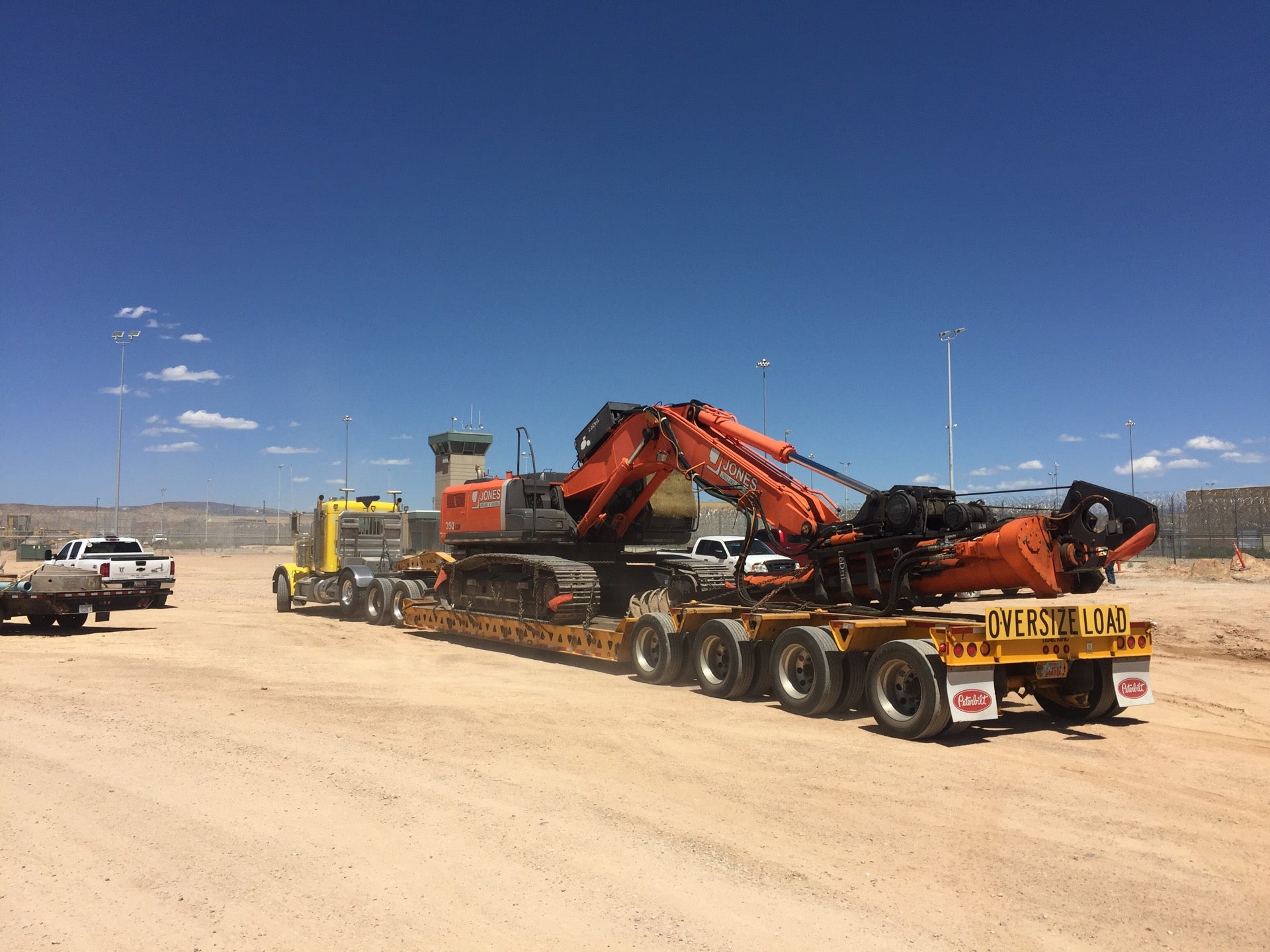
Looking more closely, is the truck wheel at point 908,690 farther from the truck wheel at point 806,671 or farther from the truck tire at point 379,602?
the truck tire at point 379,602

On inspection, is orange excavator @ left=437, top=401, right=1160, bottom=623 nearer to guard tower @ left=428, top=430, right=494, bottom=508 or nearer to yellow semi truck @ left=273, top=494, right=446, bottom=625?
yellow semi truck @ left=273, top=494, right=446, bottom=625

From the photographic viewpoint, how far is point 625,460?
530 inches

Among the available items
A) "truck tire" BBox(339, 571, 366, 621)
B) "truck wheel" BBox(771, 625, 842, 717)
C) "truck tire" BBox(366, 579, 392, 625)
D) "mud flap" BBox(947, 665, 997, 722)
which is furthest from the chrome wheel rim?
"truck tire" BBox(339, 571, 366, 621)

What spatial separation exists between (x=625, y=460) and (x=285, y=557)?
61.4 metres

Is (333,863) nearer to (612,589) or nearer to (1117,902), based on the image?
(1117,902)

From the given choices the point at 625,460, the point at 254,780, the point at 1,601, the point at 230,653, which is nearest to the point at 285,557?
the point at 1,601

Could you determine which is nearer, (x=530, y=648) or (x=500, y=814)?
(x=500, y=814)

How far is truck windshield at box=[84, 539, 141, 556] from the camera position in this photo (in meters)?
22.6

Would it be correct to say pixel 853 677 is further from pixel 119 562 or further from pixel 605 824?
pixel 119 562

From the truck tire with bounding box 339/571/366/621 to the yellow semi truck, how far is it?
15mm

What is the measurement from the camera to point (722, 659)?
10.9 metres

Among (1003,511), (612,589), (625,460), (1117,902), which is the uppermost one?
(625,460)

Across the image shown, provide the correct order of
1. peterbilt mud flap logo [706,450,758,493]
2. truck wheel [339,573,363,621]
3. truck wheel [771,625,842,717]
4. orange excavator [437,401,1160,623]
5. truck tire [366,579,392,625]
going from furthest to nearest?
truck wheel [339,573,363,621] → truck tire [366,579,392,625] → peterbilt mud flap logo [706,450,758,493] → truck wheel [771,625,842,717] → orange excavator [437,401,1160,623]

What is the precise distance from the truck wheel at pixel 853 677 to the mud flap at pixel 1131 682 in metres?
2.49
